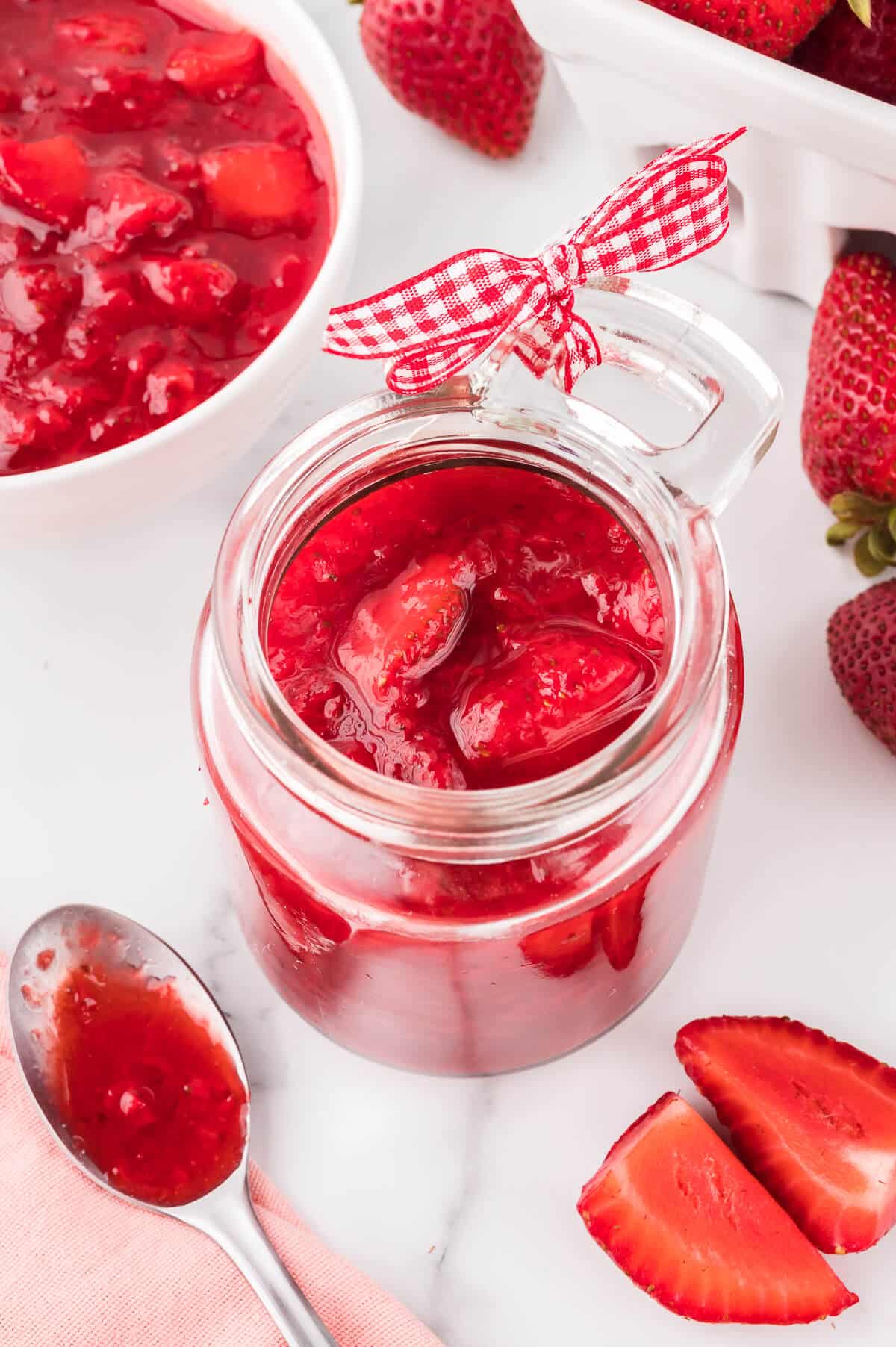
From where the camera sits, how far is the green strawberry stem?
1.48 metres

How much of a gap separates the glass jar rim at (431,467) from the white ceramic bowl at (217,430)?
0.89 ft

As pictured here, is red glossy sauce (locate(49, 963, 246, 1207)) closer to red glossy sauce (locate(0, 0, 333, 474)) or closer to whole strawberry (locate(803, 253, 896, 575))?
red glossy sauce (locate(0, 0, 333, 474))

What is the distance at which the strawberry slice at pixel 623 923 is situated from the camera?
1102 millimetres

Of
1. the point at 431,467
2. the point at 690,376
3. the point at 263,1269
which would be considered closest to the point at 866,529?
the point at 690,376

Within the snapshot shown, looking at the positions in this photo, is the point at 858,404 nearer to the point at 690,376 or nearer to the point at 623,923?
the point at 690,376

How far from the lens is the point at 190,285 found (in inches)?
57.5

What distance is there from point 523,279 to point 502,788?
363 mm

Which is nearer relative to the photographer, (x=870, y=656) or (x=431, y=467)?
(x=431, y=467)

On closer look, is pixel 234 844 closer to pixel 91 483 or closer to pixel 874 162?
pixel 91 483

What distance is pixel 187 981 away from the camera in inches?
52.8

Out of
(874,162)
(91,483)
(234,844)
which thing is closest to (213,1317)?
(234,844)

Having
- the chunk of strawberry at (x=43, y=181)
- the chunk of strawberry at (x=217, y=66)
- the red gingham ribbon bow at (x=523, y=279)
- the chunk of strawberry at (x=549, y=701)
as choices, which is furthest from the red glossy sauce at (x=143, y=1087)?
the chunk of strawberry at (x=217, y=66)

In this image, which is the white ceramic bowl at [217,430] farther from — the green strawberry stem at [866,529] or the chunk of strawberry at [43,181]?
the green strawberry stem at [866,529]

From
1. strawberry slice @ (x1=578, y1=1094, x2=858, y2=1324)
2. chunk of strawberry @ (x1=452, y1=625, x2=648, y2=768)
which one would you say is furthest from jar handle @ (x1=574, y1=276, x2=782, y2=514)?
strawberry slice @ (x1=578, y1=1094, x2=858, y2=1324)
